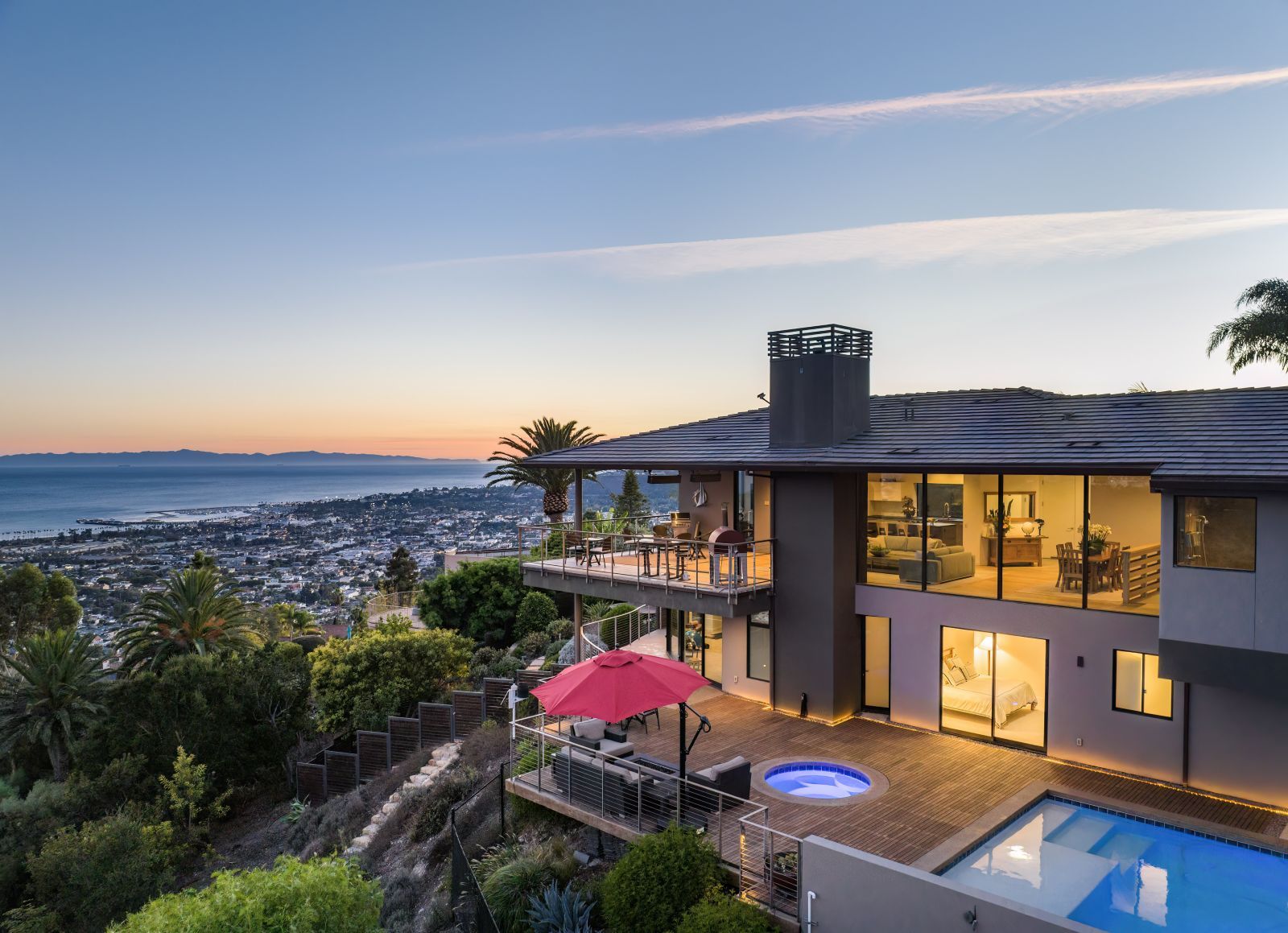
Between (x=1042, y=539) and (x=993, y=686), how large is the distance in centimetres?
276

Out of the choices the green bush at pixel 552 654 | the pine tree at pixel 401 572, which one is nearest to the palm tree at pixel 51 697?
the green bush at pixel 552 654

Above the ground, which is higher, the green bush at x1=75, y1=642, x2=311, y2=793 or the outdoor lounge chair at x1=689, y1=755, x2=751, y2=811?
the outdoor lounge chair at x1=689, y1=755, x2=751, y2=811

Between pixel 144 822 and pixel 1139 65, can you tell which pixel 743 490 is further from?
pixel 144 822

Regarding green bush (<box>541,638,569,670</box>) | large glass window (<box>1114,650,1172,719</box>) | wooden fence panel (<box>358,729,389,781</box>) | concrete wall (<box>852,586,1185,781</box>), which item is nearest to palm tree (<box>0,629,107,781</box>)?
wooden fence panel (<box>358,729,389,781</box>)

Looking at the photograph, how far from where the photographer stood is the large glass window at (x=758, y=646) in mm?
15992

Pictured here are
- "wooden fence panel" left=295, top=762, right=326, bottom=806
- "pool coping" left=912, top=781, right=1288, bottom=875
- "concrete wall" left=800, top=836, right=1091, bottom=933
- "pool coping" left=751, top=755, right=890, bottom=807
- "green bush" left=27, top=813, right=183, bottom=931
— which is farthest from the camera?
"wooden fence panel" left=295, top=762, right=326, bottom=806

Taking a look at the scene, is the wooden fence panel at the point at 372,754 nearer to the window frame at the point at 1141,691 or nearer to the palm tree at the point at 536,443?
the palm tree at the point at 536,443

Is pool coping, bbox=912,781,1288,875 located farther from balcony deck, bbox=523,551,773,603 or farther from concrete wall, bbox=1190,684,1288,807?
balcony deck, bbox=523,551,773,603

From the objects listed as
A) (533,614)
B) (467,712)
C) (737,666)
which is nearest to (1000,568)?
(737,666)

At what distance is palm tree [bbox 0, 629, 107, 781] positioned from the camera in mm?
23656

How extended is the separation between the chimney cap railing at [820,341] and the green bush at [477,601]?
16178 millimetres

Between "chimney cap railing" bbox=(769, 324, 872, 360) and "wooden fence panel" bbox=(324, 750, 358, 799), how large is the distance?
53.9ft

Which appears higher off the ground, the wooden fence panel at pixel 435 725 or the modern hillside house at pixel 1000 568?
the modern hillside house at pixel 1000 568

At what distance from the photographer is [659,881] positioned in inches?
347
